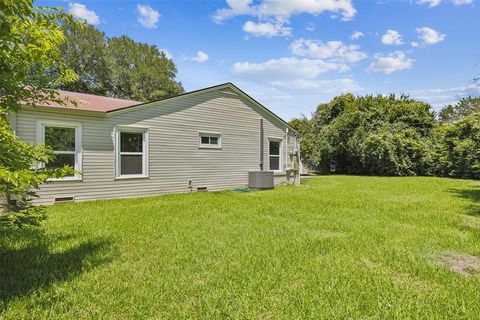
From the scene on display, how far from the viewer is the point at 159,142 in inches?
393

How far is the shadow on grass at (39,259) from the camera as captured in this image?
3021 millimetres

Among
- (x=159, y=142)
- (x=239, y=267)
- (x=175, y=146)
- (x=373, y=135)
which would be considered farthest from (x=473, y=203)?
(x=373, y=135)

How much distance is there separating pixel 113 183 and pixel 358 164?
19.2 metres

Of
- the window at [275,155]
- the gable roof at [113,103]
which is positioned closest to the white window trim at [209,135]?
the gable roof at [113,103]

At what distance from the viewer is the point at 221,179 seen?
38.3ft

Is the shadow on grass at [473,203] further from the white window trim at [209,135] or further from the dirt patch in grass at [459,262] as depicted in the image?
the white window trim at [209,135]

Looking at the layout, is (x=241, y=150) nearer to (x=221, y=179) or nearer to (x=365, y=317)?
(x=221, y=179)

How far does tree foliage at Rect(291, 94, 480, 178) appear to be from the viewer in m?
18.0

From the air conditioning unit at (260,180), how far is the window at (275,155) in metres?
1.48

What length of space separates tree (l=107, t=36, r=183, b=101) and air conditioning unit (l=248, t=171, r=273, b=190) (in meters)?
21.9

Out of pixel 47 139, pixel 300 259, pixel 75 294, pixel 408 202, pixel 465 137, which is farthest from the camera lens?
pixel 465 137

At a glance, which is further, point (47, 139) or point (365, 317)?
point (47, 139)

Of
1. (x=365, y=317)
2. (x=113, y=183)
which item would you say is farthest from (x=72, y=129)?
(x=365, y=317)

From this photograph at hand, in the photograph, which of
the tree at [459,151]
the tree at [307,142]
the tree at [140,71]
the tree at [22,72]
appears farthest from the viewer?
the tree at [140,71]
